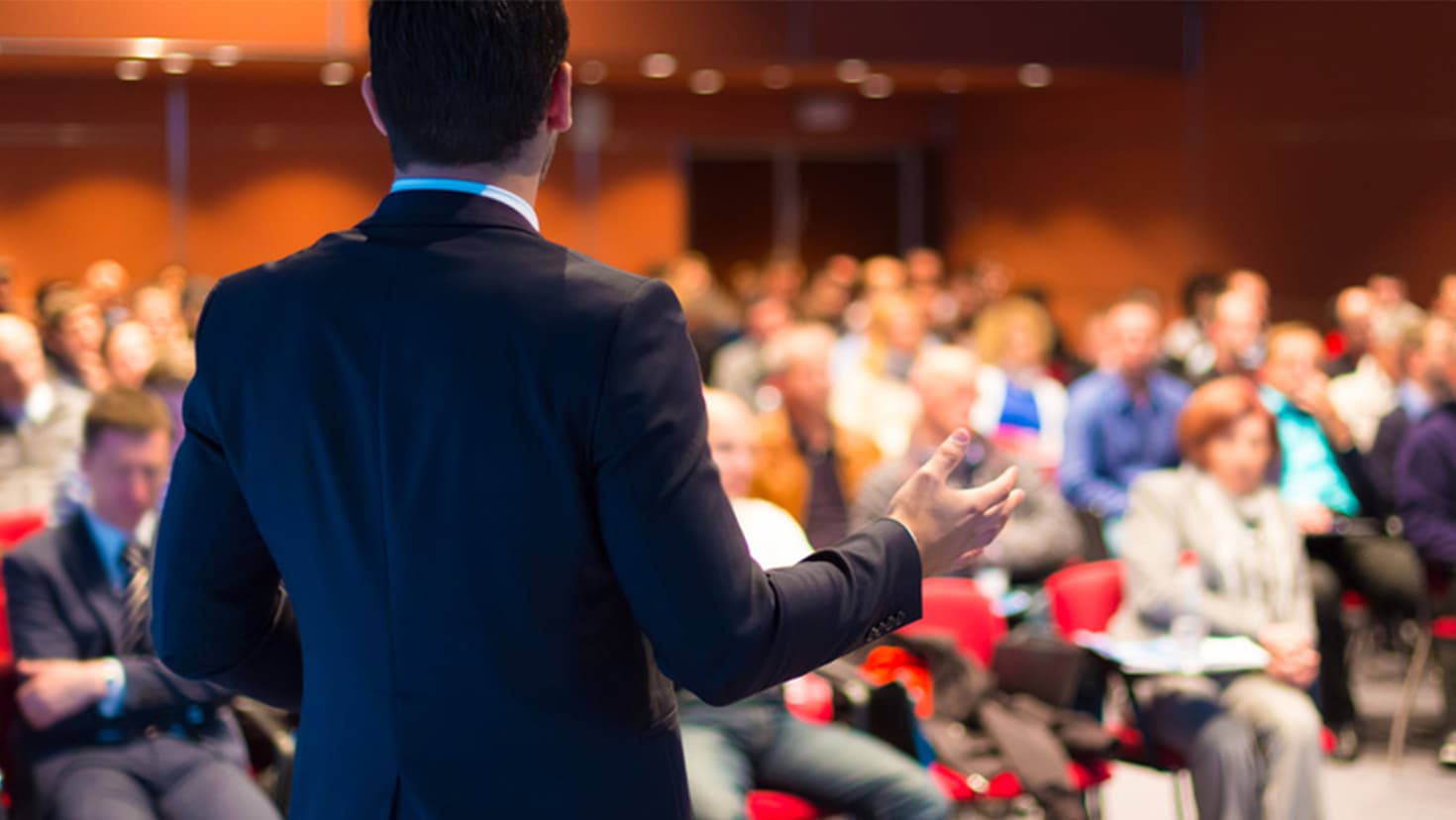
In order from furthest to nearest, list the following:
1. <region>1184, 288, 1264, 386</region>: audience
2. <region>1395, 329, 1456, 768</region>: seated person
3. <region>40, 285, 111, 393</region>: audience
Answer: <region>1184, 288, 1264, 386</region>: audience < <region>40, 285, 111, 393</region>: audience < <region>1395, 329, 1456, 768</region>: seated person

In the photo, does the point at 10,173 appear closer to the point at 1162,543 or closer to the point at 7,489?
the point at 7,489

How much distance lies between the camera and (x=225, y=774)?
3.27 m

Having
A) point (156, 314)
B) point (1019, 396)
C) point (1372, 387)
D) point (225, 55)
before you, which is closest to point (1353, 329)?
point (1372, 387)

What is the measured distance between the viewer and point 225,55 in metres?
9.64

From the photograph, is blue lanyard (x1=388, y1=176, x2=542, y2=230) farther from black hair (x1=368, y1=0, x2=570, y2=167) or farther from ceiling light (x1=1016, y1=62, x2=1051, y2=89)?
ceiling light (x1=1016, y1=62, x2=1051, y2=89)

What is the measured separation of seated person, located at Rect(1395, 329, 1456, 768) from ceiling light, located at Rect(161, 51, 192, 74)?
677 cm

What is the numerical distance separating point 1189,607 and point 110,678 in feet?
8.67

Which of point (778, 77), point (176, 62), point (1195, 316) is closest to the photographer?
point (1195, 316)

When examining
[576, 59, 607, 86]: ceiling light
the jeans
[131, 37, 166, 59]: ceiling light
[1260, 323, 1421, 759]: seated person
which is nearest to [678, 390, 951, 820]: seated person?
the jeans

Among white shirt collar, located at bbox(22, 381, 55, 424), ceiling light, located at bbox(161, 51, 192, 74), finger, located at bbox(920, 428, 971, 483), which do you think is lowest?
white shirt collar, located at bbox(22, 381, 55, 424)

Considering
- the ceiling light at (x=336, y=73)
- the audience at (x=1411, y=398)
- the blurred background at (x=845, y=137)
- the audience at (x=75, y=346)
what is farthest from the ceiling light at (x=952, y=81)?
the audience at (x=75, y=346)

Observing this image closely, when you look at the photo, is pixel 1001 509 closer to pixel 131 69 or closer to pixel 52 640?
pixel 52 640

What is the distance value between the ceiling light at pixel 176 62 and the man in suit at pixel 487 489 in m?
8.47

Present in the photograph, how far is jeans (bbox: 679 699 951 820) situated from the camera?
3637 millimetres
